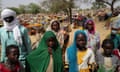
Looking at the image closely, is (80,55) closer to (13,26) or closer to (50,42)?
(50,42)

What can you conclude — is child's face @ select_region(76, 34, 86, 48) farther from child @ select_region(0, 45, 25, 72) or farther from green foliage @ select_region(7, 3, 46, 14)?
→ green foliage @ select_region(7, 3, 46, 14)

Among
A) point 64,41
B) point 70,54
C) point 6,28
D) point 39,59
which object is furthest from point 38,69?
point 64,41

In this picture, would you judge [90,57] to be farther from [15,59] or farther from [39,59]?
[15,59]

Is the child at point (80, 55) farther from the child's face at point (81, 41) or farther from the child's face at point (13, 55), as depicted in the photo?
the child's face at point (13, 55)

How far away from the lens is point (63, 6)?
46844 millimetres

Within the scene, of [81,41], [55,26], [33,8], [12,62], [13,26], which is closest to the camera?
[12,62]

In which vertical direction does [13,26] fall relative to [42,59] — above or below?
above

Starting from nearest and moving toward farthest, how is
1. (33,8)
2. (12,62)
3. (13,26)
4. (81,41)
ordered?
(12,62)
(81,41)
(13,26)
(33,8)

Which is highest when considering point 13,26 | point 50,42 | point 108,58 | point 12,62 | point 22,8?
point 13,26

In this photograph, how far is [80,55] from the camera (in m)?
5.56

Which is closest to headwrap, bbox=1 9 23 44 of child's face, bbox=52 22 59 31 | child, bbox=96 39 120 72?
child, bbox=96 39 120 72

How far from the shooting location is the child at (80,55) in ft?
18.2

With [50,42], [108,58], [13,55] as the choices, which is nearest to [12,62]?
[13,55]

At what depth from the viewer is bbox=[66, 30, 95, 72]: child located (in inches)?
218
